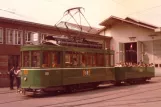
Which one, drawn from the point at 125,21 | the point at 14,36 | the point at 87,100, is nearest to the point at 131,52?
the point at 125,21

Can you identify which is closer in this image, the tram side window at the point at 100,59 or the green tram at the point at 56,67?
the green tram at the point at 56,67

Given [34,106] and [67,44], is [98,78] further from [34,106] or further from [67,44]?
[34,106]

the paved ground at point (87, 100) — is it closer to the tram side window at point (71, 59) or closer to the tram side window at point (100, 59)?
the tram side window at point (71, 59)

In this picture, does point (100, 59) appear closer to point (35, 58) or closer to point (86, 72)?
point (86, 72)

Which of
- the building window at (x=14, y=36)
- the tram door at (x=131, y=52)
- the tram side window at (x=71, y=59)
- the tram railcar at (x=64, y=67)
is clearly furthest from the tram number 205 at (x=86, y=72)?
the tram door at (x=131, y=52)

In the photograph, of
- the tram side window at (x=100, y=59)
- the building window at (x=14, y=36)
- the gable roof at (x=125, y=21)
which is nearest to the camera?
the tram side window at (x=100, y=59)

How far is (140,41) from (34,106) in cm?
2634

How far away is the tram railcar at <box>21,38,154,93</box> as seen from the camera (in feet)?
49.6

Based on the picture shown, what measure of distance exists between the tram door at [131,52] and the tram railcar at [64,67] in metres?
17.6

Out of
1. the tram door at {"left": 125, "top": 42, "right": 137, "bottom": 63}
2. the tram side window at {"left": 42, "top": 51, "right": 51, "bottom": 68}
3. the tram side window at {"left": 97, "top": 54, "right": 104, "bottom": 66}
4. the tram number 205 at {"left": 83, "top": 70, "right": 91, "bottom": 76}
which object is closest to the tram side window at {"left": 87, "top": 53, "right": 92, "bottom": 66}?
the tram number 205 at {"left": 83, "top": 70, "right": 91, "bottom": 76}

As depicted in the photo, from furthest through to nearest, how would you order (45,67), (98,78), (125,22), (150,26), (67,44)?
(125,22) → (150,26) → (98,78) → (67,44) → (45,67)

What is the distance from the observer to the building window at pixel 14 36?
25.2 meters

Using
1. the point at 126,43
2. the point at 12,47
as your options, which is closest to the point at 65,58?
the point at 12,47

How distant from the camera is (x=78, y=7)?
17.4m
